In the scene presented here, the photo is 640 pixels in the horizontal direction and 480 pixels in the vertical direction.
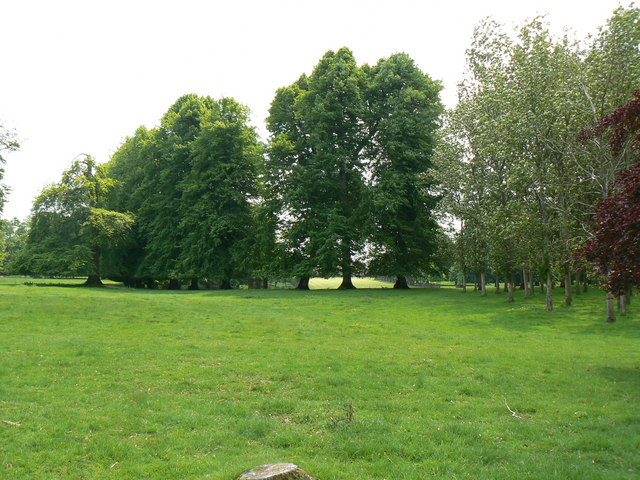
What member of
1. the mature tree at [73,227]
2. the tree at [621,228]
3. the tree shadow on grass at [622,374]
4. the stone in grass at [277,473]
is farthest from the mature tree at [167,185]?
the stone in grass at [277,473]

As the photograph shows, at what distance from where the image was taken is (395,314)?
30750mm

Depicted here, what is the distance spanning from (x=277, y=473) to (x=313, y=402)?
4826 mm

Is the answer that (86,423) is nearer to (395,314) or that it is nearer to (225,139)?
(395,314)

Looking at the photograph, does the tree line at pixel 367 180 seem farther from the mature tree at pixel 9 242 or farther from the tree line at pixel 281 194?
the mature tree at pixel 9 242

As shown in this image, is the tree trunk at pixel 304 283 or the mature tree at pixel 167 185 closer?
the tree trunk at pixel 304 283

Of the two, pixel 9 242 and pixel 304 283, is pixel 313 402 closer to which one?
pixel 304 283

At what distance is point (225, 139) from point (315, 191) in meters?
14.6

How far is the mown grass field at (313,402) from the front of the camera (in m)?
7.76

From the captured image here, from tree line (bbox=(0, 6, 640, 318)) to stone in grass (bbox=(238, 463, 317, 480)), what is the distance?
81.4ft

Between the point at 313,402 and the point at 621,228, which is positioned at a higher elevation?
the point at 621,228

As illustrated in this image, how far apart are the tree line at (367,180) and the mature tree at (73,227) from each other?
0.20 meters

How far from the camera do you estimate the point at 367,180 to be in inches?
2053

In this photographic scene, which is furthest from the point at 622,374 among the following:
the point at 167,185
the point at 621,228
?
the point at 167,185

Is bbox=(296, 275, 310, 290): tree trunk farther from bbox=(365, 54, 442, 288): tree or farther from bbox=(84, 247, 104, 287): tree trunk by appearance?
bbox=(84, 247, 104, 287): tree trunk
